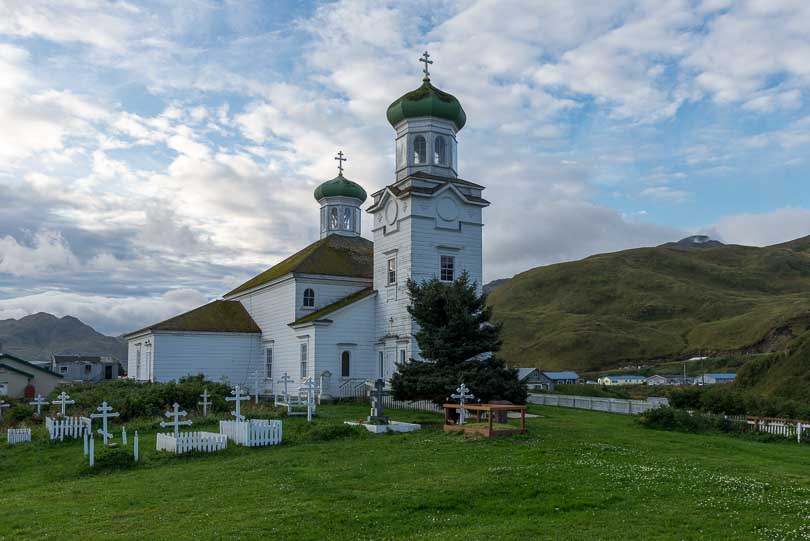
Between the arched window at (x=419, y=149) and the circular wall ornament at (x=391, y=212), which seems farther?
the arched window at (x=419, y=149)

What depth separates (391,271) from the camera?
36.1 metres

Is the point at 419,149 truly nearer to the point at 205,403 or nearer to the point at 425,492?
the point at 205,403

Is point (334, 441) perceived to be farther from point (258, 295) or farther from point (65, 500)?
point (258, 295)

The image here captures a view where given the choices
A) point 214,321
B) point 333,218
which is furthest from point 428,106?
point 214,321

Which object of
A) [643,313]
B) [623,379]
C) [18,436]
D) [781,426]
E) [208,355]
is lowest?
[623,379]

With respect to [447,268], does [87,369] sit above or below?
below

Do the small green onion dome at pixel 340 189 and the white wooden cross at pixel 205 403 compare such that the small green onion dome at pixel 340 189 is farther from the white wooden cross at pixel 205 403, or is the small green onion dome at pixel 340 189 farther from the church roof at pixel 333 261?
the white wooden cross at pixel 205 403

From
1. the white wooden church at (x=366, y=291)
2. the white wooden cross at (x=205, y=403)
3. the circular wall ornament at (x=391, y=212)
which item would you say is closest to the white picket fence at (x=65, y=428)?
the white wooden cross at (x=205, y=403)

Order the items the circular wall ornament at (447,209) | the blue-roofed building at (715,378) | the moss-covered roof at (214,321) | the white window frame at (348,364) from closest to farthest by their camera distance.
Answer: the circular wall ornament at (447,209), the white window frame at (348,364), the moss-covered roof at (214,321), the blue-roofed building at (715,378)

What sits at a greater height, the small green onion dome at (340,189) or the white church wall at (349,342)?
the small green onion dome at (340,189)

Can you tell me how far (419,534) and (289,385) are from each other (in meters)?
28.4

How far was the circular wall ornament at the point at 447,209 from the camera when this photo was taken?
35219mm

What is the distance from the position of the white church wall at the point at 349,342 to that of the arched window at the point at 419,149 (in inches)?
275

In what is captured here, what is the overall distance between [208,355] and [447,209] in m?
16.0
